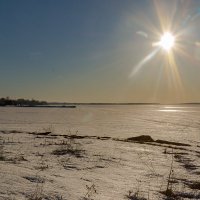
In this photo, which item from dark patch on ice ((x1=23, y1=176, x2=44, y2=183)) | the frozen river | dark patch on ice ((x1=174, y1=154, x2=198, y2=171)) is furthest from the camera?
the frozen river

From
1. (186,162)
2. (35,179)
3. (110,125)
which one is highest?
(110,125)

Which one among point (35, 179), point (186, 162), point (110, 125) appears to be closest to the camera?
point (35, 179)

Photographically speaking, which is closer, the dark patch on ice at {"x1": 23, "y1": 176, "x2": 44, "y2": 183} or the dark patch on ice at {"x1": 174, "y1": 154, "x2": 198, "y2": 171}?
the dark patch on ice at {"x1": 23, "y1": 176, "x2": 44, "y2": 183}

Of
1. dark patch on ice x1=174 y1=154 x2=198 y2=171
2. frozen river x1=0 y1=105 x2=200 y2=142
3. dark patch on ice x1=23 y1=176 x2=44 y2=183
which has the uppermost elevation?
frozen river x1=0 y1=105 x2=200 y2=142

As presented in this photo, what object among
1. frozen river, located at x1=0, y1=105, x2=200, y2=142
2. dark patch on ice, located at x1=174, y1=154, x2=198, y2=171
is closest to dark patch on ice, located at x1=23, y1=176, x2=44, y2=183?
dark patch on ice, located at x1=174, y1=154, x2=198, y2=171

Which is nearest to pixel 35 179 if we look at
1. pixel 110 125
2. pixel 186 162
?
pixel 186 162

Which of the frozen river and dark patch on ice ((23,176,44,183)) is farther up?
the frozen river

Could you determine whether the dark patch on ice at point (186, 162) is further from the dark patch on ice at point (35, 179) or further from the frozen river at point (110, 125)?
the frozen river at point (110, 125)

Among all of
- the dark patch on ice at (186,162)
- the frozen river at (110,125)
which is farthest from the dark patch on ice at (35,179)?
the frozen river at (110,125)

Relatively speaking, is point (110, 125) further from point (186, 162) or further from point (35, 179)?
point (35, 179)

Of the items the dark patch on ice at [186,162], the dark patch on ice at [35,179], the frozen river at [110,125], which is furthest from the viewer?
the frozen river at [110,125]

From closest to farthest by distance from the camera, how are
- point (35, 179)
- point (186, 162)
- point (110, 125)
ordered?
1. point (35, 179)
2. point (186, 162)
3. point (110, 125)

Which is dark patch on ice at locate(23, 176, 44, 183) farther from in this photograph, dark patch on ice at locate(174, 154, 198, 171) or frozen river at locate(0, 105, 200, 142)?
frozen river at locate(0, 105, 200, 142)

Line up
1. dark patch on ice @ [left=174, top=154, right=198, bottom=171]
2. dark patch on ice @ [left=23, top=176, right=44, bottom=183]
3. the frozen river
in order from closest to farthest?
dark patch on ice @ [left=23, top=176, right=44, bottom=183], dark patch on ice @ [left=174, top=154, right=198, bottom=171], the frozen river
